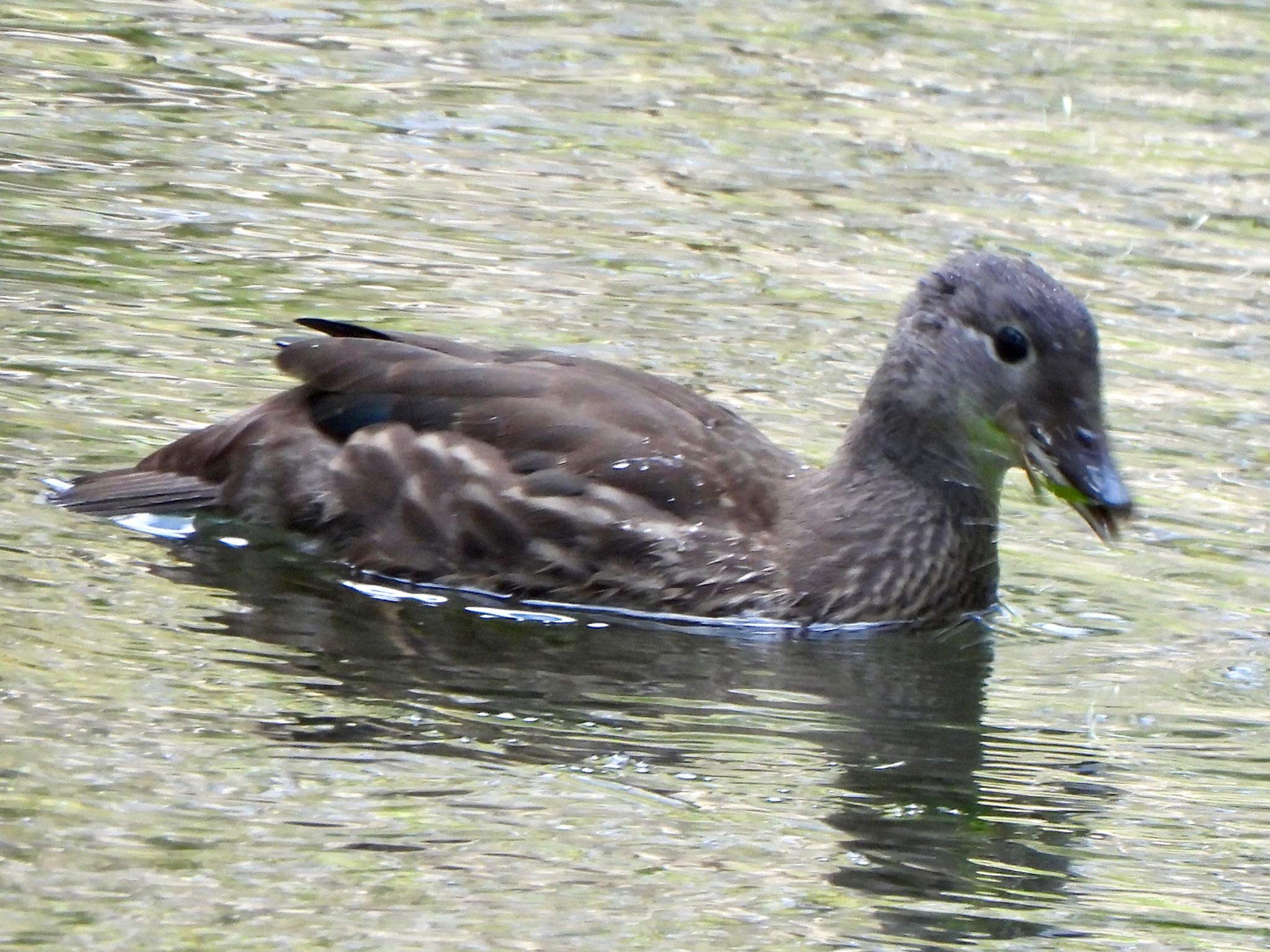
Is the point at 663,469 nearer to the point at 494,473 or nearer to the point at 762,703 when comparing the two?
the point at 494,473

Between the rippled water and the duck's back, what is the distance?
0.58 ft

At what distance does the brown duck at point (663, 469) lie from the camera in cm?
841

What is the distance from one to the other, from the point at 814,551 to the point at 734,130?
638 centimetres

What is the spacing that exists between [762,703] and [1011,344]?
1.66 metres

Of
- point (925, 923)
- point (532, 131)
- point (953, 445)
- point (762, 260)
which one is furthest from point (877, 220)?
point (925, 923)

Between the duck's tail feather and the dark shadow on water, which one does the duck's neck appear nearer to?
the dark shadow on water

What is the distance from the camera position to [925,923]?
5887 millimetres

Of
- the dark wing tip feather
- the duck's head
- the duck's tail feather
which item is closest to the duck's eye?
the duck's head

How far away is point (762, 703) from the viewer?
7.59 m

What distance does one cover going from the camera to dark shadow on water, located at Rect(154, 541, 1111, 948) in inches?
247

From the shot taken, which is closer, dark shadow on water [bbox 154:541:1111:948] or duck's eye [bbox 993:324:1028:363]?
dark shadow on water [bbox 154:541:1111:948]

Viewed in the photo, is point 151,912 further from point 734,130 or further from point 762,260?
point 734,130

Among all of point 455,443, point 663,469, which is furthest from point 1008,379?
point 455,443

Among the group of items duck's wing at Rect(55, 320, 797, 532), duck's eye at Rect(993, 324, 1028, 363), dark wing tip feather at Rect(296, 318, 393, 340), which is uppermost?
duck's eye at Rect(993, 324, 1028, 363)
